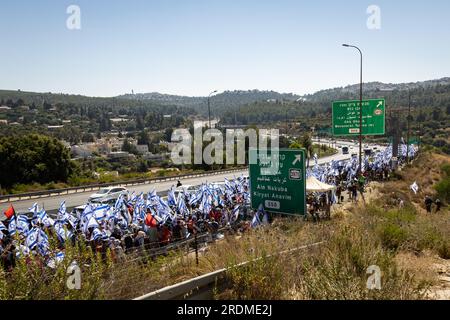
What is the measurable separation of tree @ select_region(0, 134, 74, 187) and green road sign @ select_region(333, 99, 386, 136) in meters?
26.5

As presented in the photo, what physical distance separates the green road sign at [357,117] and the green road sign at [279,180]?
545 inches

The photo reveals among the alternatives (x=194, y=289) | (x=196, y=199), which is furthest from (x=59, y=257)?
(x=196, y=199)

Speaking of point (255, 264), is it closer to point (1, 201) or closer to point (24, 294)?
point (24, 294)

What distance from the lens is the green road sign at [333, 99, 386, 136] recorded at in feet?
81.6

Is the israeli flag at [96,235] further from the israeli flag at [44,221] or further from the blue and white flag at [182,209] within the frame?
the blue and white flag at [182,209]

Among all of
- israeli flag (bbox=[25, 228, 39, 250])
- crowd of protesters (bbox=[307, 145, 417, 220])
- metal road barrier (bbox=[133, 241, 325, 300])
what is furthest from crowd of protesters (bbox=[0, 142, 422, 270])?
metal road barrier (bbox=[133, 241, 325, 300])

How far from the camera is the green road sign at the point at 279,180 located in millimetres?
12102

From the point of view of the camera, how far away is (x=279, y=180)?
12562mm

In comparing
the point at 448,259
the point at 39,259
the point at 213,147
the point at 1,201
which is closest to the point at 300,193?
the point at 448,259

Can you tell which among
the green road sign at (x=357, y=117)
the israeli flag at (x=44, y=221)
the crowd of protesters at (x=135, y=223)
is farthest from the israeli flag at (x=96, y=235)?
the green road sign at (x=357, y=117)

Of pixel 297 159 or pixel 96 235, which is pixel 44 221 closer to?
pixel 96 235
